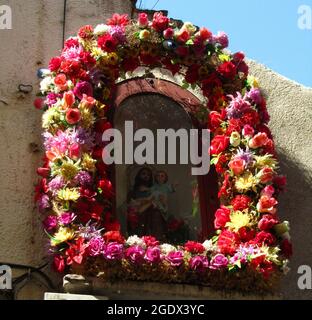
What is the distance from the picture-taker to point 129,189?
23.4 feet

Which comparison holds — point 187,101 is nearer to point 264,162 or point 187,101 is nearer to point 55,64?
point 264,162

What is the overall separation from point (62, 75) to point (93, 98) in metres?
0.33

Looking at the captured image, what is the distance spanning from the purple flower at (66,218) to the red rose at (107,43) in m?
1.61

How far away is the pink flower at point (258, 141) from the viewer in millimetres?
6887

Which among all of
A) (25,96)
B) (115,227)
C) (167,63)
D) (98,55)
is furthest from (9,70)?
(115,227)

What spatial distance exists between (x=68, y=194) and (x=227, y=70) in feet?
6.41

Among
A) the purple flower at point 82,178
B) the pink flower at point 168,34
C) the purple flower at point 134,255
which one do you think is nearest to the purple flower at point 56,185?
the purple flower at point 82,178

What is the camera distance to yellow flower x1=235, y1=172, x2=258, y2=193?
6.74 meters

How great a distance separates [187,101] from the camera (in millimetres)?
7586

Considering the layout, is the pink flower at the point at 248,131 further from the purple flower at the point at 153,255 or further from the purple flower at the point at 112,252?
the purple flower at the point at 112,252

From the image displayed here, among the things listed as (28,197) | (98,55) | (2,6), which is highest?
(2,6)

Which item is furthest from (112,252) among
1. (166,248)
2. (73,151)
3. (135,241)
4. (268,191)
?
(268,191)

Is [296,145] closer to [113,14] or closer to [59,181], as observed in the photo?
[113,14]

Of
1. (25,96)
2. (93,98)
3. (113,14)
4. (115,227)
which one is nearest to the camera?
(115,227)
